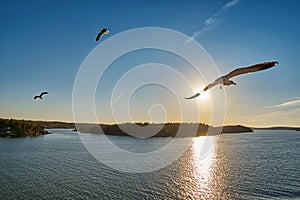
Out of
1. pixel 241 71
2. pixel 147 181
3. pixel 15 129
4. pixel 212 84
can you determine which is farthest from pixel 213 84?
pixel 15 129

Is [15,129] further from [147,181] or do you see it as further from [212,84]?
[212,84]

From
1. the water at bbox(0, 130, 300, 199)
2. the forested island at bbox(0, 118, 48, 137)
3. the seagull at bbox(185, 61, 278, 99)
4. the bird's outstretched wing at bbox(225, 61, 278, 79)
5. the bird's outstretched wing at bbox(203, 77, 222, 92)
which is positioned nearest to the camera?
the bird's outstretched wing at bbox(225, 61, 278, 79)

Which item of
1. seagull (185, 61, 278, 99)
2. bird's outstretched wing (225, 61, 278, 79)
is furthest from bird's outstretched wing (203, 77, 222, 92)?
bird's outstretched wing (225, 61, 278, 79)

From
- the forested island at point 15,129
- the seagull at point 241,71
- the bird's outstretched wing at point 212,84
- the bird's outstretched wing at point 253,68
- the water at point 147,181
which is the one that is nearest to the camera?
the bird's outstretched wing at point 253,68

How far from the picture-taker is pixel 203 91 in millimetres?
10898

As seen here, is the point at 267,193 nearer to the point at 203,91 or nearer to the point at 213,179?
the point at 213,179

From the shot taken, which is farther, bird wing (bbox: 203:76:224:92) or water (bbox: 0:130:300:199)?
water (bbox: 0:130:300:199)

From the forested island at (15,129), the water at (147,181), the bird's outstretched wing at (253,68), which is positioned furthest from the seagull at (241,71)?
the forested island at (15,129)

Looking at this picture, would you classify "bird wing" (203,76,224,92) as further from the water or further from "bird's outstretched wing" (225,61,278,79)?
the water

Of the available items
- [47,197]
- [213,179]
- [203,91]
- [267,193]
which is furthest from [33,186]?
[203,91]

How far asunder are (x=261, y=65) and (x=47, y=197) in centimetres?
3355

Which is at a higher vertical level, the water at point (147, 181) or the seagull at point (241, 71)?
the seagull at point (241, 71)

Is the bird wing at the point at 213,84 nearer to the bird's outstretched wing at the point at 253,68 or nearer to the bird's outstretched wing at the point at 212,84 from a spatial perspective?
the bird's outstretched wing at the point at 212,84

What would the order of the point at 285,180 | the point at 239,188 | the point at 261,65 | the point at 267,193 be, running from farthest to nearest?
the point at 285,180
the point at 239,188
the point at 267,193
the point at 261,65
